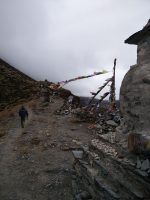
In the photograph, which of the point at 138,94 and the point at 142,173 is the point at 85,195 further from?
the point at 138,94

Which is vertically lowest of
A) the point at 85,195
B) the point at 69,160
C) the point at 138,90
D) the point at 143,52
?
the point at 85,195

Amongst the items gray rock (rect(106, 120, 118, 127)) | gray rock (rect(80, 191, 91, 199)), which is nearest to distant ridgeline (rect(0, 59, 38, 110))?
gray rock (rect(106, 120, 118, 127))

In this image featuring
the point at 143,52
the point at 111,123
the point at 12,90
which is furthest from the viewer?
the point at 12,90

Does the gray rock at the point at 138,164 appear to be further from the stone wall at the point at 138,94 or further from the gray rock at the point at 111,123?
the gray rock at the point at 111,123

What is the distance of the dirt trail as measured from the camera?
41.4 ft

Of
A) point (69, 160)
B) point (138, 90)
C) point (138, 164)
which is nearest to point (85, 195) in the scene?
point (138, 164)

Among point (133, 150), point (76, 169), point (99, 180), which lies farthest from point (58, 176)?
point (133, 150)

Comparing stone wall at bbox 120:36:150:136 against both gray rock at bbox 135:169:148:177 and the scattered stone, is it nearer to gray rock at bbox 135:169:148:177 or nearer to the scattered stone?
gray rock at bbox 135:169:148:177

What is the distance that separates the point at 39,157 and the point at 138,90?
9419mm

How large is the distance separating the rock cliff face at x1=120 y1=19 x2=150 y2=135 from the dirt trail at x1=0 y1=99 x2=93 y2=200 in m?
4.86

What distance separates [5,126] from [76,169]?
50.5ft

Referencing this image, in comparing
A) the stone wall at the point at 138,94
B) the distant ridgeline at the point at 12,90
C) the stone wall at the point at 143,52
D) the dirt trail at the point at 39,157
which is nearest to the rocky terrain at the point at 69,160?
the dirt trail at the point at 39,157

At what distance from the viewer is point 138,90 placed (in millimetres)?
9516

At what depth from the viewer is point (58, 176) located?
A: 13969 millimetres
